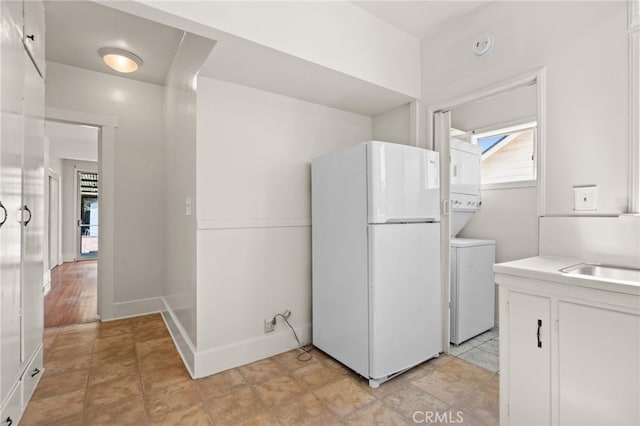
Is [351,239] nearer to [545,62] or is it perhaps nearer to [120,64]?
[545,62]

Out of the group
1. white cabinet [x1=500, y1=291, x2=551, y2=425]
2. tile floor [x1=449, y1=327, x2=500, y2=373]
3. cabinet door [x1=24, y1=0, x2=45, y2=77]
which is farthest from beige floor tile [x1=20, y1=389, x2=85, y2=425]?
tile floor [x1=449, y1=327, x2=500, y2=373]

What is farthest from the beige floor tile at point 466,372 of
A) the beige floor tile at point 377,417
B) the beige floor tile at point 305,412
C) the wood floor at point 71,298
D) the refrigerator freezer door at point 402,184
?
the wood floor at point 71,298

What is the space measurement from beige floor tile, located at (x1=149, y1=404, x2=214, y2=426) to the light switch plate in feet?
7.57

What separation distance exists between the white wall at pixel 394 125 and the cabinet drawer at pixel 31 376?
307 cm

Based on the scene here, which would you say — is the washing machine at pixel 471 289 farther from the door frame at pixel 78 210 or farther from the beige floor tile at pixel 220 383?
the door frame at pixel 78 210

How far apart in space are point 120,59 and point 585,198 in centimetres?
374

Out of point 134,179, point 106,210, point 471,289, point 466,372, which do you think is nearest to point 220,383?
point 466,372

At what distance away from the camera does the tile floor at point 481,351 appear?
2240 mm

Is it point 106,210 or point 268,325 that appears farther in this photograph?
point 106,210

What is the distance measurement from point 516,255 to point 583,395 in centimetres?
205

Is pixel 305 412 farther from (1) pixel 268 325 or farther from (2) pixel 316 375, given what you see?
(1) pixel 268 325

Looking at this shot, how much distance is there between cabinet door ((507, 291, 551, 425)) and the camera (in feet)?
4.04

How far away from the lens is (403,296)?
206 cm

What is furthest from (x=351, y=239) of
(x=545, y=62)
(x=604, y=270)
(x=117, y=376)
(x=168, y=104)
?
(x=168, y=104)
